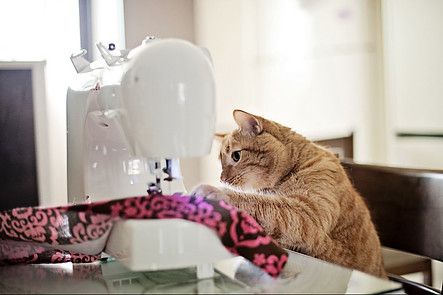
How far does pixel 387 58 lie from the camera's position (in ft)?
9.06

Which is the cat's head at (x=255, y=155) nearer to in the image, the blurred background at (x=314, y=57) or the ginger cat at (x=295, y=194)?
the ginger cat at (x=295, y=194)

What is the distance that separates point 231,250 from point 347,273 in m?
0.16

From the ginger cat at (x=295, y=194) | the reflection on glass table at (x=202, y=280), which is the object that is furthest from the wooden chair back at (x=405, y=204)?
the reflection on glass table at (x=202, y=280)

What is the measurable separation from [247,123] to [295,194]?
239 mm

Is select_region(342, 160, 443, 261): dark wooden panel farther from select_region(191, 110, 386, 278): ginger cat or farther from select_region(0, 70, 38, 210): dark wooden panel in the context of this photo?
select_region(0, 70, 38, 210): dark wooden panel

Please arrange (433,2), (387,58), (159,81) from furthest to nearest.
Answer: (387,58) → (433,2) → (159,81)

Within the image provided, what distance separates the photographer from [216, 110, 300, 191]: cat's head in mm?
1210

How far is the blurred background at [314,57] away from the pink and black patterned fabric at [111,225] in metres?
1.06

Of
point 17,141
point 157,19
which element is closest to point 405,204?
point 17,141

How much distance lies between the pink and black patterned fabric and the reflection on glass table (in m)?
0.03

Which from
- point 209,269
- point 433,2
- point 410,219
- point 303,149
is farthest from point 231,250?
point 433,2

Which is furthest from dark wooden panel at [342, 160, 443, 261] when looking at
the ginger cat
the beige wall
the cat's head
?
the beige wall

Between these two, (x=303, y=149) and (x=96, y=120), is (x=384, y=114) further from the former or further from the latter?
(x=96, y=120)

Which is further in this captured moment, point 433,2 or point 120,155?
point 433,2
